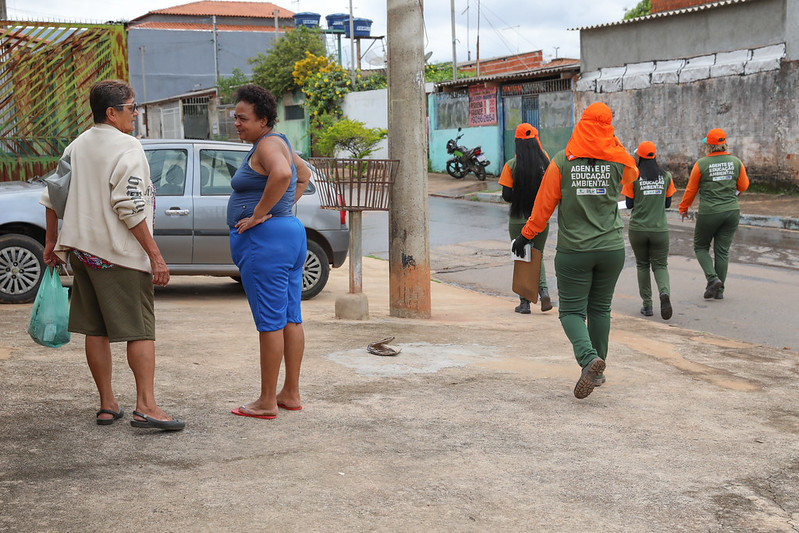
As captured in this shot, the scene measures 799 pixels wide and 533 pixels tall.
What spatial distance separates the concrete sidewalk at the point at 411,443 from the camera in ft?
11.6

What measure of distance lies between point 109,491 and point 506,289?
8.12 m

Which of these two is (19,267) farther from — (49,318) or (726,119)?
(726,119)

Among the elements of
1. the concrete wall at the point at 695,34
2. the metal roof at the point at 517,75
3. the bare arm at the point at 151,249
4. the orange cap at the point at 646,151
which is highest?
the concrete wall at the point at 695,34

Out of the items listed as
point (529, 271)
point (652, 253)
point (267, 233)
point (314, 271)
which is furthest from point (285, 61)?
point (267, 233)

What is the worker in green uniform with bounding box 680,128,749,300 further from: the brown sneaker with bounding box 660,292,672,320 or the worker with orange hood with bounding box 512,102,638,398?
the worker with orange hood with bounding box 512,102,638,398

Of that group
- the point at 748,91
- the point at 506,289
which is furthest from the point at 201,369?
the point at 748,91

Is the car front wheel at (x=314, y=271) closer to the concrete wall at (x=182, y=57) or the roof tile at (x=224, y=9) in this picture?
the concrete wall at (x=182, y=57)

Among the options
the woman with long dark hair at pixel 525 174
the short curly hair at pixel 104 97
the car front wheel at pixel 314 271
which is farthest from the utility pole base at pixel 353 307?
Result: the short curly hair at pixel 104 97

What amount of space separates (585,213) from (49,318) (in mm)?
3090

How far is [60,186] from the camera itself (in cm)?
443

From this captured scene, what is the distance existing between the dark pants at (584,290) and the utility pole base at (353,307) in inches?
111

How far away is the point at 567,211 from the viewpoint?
557 cm

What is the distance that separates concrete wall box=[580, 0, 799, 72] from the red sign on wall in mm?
A: 3816

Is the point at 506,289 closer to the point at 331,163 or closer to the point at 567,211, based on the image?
the point at 331,163
